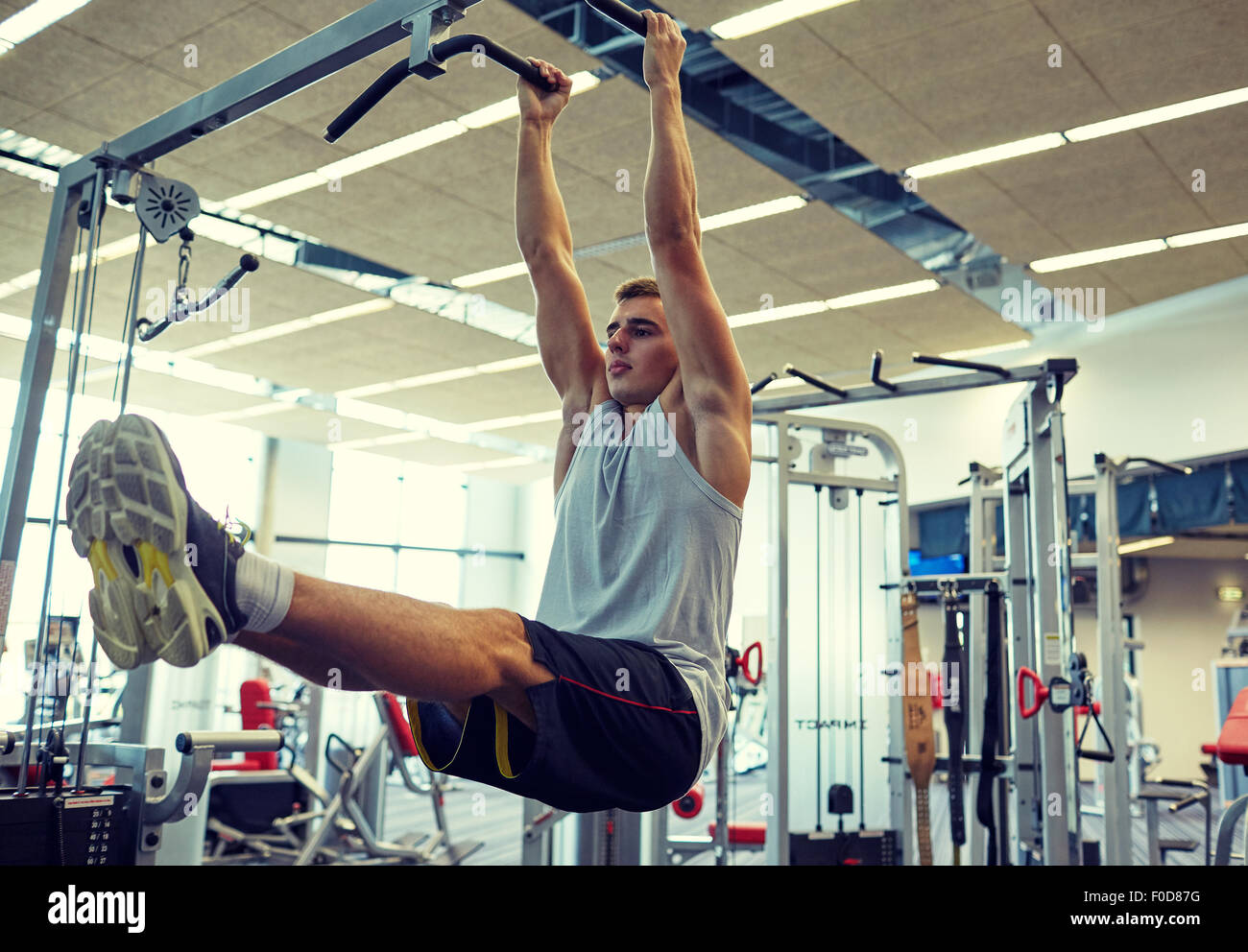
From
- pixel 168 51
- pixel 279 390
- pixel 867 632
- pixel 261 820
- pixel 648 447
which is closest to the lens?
pixel 648 447

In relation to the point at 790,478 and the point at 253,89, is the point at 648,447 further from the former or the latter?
the point at 790,478

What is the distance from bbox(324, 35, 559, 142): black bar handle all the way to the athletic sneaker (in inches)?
30.4

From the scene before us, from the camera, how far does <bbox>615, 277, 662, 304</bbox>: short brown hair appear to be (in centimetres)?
181

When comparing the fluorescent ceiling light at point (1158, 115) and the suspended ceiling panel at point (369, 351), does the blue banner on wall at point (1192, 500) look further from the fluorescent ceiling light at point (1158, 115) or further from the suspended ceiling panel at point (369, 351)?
the suspended ceiling panel at point (369, 351)

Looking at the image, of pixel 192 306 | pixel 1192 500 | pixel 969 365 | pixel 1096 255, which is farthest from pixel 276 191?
pixel 1192 500

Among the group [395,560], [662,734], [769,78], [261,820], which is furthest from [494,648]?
[395,560]

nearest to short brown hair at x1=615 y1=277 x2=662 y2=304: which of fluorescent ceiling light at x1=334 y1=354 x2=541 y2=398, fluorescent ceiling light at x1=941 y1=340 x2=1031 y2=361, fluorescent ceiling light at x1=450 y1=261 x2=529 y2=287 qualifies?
Result: fluorescent ceiling light at x1=450 y1=261 x2=529 y2=287

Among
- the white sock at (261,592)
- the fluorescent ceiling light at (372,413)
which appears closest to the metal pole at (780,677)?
the white sock at (261,592)

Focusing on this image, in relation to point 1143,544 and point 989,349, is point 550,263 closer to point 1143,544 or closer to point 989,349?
point 989,349

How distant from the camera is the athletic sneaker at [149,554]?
3.63 feet

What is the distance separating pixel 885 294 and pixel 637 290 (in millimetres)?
5744

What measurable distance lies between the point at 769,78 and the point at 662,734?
391cm

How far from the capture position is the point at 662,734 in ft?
4.70

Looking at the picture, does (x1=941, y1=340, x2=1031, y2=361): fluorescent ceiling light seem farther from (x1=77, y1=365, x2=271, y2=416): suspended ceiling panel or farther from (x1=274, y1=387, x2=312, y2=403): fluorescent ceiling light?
A: (x1=77, y1=365, x2=271, y2=416): suspended ceiling panel
